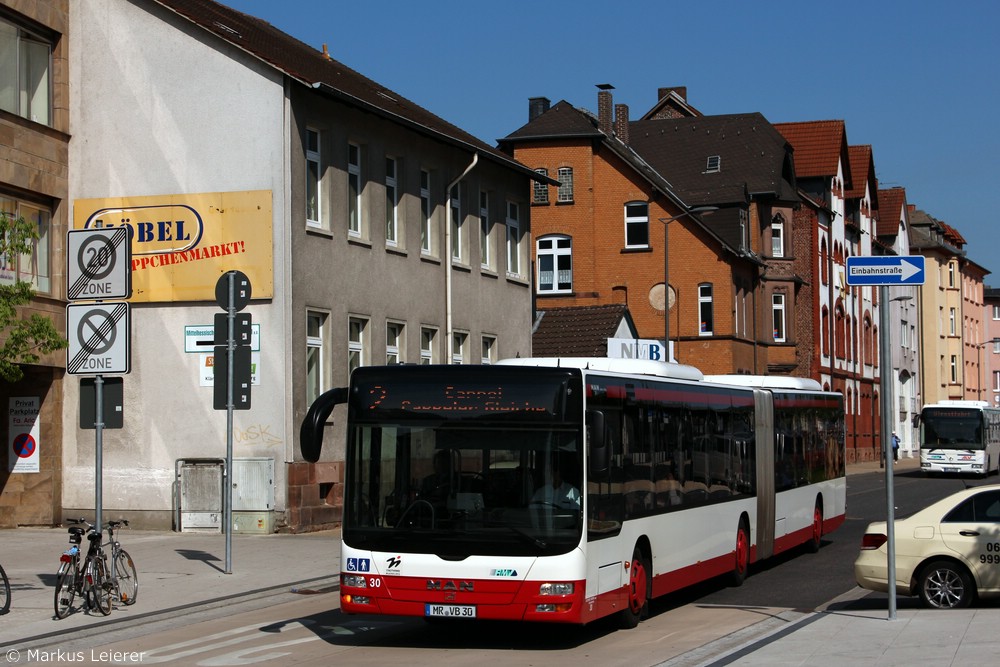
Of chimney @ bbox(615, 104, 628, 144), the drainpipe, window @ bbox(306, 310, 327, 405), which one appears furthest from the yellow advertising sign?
chimney @ bbox(615, 104, 628, 144)

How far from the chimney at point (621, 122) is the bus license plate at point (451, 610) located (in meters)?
57.1

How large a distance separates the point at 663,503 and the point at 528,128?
154 ft

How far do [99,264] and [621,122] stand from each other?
54.3 metres

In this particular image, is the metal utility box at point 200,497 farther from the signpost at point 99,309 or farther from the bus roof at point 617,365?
the bus roof at point 617,365

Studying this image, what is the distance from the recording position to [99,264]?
54.3ft

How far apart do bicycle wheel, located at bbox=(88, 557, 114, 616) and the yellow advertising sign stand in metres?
11.9

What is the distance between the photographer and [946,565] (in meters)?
15.6

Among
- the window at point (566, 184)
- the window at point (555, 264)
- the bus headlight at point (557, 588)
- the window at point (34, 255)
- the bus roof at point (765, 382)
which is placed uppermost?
the window at point (566, 184)

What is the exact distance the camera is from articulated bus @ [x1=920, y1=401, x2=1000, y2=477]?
5919cm

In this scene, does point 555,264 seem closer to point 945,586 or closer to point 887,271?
point 945,586

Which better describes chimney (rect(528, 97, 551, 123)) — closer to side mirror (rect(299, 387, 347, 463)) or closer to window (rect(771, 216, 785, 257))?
window (rect(771, 216, 785, 257))

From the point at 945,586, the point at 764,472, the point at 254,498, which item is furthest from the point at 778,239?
the point at 945,586

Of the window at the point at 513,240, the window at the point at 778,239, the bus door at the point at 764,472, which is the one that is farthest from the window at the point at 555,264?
the bus door at the point at 764,472

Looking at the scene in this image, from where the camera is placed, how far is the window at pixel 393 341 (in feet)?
104
